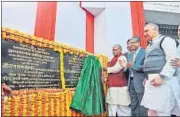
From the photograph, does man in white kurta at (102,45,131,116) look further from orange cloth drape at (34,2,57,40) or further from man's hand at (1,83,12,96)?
man's hand at (1,83,12,96)

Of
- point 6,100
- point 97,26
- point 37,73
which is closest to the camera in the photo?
point 6,100

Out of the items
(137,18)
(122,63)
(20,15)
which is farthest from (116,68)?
(20,15)

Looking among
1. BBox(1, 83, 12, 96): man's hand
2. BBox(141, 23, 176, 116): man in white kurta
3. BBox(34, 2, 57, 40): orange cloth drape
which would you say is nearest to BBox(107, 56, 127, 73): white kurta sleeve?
BBox(141, 23, 176, 116): man in white kurta

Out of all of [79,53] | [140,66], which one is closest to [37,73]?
[79,53]

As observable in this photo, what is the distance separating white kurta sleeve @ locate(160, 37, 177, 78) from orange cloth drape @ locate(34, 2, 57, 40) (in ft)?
1.68

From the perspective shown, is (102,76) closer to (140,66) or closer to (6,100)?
(140,66)

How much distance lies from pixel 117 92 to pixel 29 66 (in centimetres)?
41

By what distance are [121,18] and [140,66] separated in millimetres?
304

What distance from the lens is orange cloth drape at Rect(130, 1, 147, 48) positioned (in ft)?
4.00

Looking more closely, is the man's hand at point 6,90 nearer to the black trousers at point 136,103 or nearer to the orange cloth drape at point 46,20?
the orange cloth drape at point 46,20

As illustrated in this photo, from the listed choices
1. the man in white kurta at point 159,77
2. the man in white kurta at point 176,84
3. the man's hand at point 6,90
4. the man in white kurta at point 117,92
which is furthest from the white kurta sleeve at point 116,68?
the man's hand at point 6,90

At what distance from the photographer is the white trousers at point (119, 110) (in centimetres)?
103

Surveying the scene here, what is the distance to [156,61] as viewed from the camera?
39.3 inches

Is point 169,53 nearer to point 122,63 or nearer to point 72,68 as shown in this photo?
point 122,63
